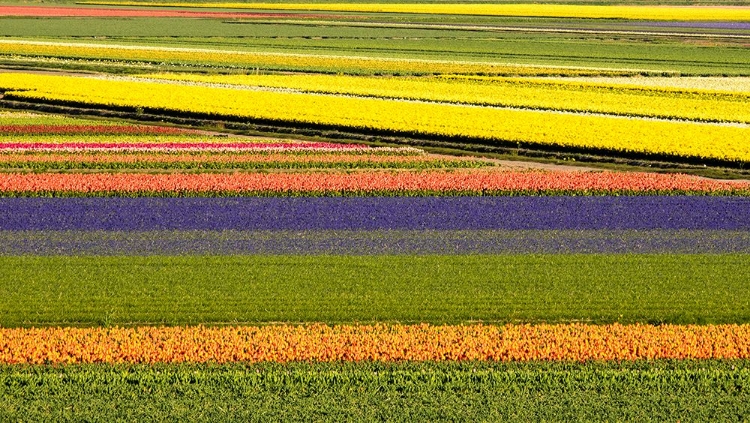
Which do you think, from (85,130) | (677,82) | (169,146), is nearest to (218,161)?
(169,146)

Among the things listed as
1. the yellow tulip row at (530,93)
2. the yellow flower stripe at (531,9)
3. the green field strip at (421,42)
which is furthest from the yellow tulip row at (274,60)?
the yellow flower stripe at (531,9)

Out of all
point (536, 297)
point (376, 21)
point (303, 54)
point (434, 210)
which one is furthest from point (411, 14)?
point (536, 297)

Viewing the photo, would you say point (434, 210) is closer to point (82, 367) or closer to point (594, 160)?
point (594, 160)

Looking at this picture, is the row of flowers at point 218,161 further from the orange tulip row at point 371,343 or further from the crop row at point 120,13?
the crop row at point 120,13

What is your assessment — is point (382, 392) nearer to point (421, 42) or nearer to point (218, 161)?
point (218, 161)

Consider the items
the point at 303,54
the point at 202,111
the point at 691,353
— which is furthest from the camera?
the point at 303,54

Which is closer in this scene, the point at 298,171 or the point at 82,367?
the point at 82,367
